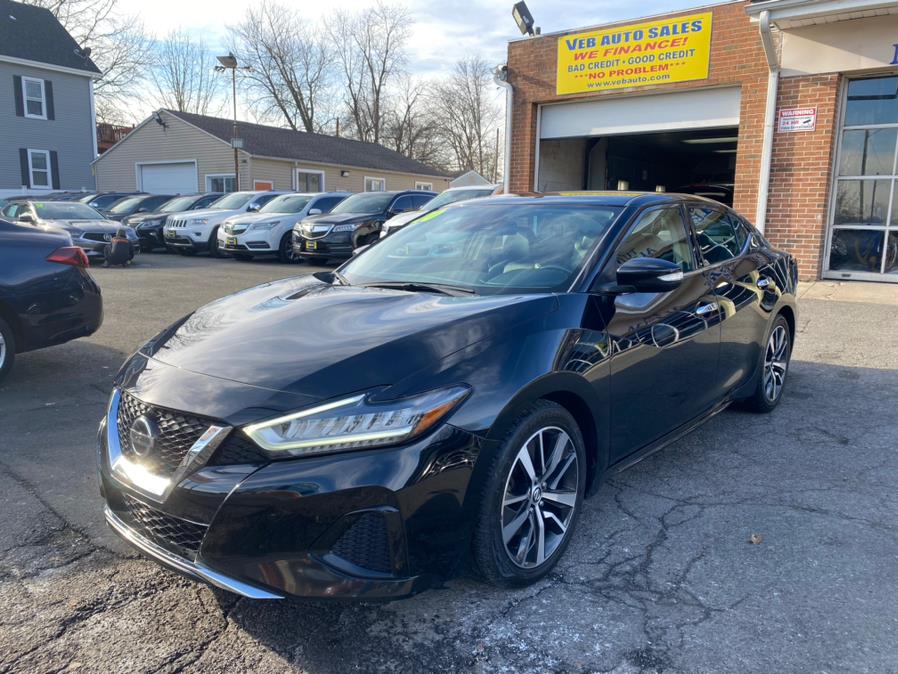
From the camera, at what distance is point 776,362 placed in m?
5.13

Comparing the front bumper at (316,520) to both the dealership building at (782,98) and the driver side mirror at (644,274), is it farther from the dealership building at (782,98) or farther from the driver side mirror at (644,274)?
the dealership building at (782,98)

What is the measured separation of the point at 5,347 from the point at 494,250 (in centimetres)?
403

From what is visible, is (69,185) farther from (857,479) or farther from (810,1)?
(857,479)

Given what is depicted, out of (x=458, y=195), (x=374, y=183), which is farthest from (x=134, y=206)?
(x=374, y=183)

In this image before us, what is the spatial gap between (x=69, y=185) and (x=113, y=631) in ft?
113

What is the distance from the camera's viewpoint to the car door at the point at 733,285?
4.16 metres

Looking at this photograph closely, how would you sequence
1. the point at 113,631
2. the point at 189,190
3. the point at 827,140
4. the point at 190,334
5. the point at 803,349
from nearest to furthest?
the point at 113,631
the point at 190,334
the point at 803,349
the point at 827,140
the point at 189,190

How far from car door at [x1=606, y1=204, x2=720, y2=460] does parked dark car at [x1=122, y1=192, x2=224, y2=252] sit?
54.2ft

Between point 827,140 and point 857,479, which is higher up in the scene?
point 827,140

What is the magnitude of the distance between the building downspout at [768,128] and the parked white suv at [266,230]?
9446 millimetres

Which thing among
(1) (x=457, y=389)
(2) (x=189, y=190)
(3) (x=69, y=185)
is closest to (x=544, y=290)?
(1) (x=457, y=389)

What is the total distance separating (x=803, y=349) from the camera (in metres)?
7.04

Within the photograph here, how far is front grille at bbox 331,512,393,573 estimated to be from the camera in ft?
7.27

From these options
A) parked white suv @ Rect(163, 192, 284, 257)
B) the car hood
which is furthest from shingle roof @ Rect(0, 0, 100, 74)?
the car hood
